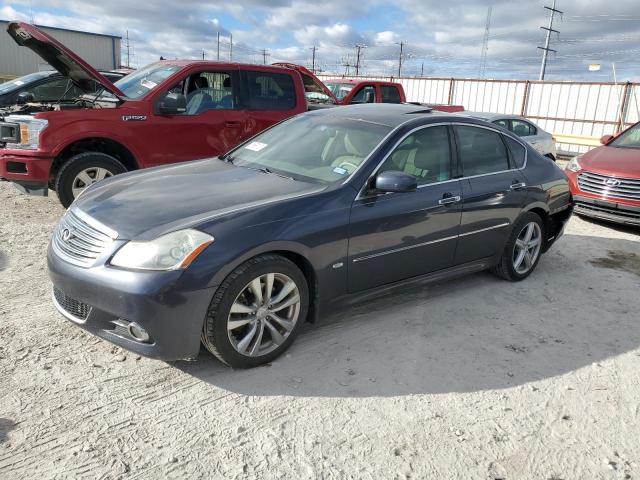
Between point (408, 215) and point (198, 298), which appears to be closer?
point (198, 298)

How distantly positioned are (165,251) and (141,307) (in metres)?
0.33

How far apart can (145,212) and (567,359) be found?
119 inches

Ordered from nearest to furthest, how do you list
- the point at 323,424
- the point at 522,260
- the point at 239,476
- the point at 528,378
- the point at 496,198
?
the point at 239,476, the point at 323,424, the point at 528,378, the point at 496,198, the point at 522,260

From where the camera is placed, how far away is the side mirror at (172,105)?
6449mm

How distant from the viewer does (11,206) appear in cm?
692

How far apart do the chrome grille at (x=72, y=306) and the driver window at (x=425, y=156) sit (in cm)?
224

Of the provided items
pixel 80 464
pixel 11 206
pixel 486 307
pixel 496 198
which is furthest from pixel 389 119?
pixel 11 206

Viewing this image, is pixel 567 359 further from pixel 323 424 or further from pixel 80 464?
pixel 80 464

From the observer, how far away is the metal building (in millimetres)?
34625

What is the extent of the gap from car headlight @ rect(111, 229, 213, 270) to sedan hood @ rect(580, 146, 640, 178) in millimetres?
6556

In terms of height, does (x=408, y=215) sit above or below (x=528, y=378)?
above

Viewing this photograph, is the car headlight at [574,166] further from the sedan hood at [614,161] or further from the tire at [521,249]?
the tire at [521,249]

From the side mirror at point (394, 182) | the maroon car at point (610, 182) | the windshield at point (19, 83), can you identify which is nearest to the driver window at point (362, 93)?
the maroon car at point (610, 182)

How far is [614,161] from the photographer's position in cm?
782
